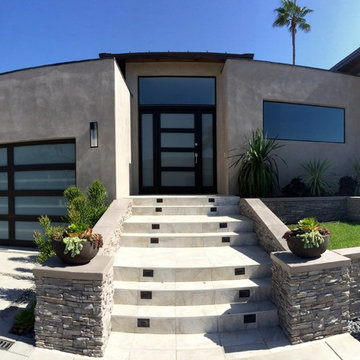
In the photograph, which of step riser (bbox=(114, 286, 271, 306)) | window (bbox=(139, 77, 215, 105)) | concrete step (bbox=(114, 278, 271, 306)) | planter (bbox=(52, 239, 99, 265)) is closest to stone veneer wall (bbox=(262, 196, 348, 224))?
concrete step (bbox=(114, 278, 271, 306))

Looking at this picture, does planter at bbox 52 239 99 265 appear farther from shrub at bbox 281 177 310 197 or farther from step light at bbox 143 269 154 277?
shrub at bbox 281 177 310 197

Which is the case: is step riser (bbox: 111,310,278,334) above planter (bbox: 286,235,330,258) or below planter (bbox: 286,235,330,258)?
below

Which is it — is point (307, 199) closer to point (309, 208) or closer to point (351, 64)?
point (309, 208)

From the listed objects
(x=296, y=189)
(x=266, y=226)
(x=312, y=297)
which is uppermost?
(x=296, y=189)

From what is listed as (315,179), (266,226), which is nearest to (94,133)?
(266,226)

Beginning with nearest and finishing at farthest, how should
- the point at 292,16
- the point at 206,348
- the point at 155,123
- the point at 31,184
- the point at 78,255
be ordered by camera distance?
the point at 206,348, the point at 78,255, the point at 31,184, the point at 155,123, the point at 292,16

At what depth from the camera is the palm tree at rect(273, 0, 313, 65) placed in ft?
53.1

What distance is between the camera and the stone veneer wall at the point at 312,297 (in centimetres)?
311

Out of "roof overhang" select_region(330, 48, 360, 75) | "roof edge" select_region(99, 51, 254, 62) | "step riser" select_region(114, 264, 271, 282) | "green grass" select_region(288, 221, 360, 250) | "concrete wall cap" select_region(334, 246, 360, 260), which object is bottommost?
"step riser" select_region(114, 264, 271, 282)

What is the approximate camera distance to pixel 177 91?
7922 millimetres

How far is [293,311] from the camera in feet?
10.1

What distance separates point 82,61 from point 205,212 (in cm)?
469

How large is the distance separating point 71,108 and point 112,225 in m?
3.39

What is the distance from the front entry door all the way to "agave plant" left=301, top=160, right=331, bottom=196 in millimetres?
2845
